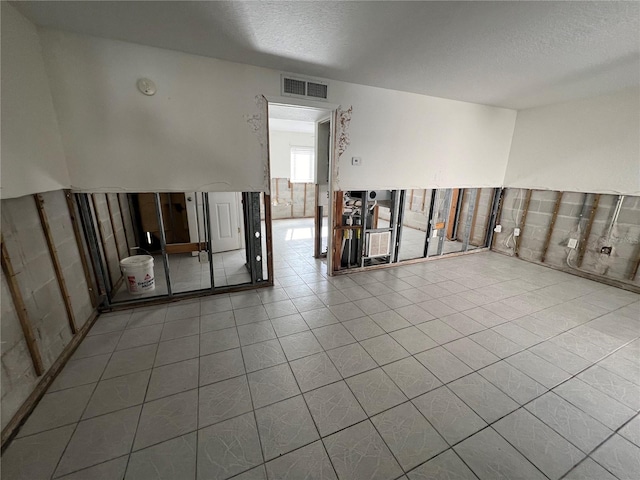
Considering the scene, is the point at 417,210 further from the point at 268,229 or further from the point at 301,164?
the point at 268,229

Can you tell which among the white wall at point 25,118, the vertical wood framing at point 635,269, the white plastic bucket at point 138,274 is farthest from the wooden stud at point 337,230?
the vertical wood framing at point 635,269

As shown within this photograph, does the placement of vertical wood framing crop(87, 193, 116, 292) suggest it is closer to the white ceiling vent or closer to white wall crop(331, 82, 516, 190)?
the white ceiling vent

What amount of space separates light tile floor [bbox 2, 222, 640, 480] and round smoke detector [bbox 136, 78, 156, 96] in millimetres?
2204

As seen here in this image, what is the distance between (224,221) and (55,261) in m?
2.62

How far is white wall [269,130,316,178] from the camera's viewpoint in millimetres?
7180

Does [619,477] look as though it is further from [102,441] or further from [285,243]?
[285,243]

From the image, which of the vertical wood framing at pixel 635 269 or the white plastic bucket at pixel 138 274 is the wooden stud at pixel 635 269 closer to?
the vertical wood framing at pixel 635 269

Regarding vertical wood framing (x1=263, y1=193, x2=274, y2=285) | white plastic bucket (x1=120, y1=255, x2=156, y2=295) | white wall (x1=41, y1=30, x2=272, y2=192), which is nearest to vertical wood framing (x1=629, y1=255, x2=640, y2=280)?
vertical wood framing (x1=263, y1=193, x2=274, y2=285)

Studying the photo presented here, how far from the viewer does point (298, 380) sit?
1.88 meters

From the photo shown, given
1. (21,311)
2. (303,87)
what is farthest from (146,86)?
(21,311)

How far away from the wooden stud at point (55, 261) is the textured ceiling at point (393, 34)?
53.5 inches

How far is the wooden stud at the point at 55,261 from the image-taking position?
1.90 meters

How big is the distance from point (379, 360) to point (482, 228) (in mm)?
4494

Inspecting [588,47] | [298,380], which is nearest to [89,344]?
[298,380]
